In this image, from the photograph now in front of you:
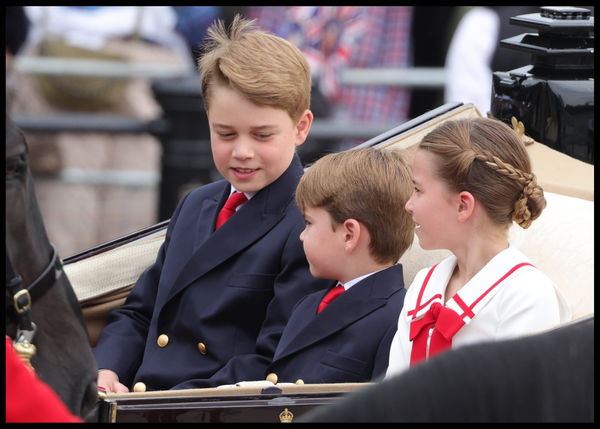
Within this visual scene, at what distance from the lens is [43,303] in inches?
72.3

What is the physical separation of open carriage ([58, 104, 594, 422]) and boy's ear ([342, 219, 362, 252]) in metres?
0.28

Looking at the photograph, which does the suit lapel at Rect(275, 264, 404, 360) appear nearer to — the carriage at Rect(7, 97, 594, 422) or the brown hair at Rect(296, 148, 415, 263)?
the brown hair at Rect(296, 148, 415, 263)

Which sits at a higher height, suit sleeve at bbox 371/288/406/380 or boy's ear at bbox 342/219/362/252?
boy's ear at bbox 342/219/362/252

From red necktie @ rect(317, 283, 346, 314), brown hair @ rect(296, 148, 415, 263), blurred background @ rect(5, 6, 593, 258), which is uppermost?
brown hair @ rect(296, 148, 415, 263)

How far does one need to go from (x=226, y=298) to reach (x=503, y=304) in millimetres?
699

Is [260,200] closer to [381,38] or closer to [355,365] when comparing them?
[355,365]

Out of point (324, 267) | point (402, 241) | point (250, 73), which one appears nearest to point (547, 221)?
point (402, 241)

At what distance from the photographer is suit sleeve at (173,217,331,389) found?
100 inches

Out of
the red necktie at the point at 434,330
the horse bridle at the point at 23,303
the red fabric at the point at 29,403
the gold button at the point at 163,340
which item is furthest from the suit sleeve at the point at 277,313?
the red fabric at the point at 29,403

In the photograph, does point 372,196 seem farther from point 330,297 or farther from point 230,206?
point 230,206

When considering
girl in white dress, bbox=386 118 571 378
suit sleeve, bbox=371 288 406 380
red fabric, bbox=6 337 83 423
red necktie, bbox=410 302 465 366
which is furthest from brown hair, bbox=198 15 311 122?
red fabric, bbox=6 337 83 423

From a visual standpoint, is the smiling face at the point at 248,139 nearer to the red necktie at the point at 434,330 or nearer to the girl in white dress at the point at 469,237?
the girl in white dress at the point at 469,237

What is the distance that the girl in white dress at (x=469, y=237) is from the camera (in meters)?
2.22

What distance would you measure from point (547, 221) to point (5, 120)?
1.30 m
